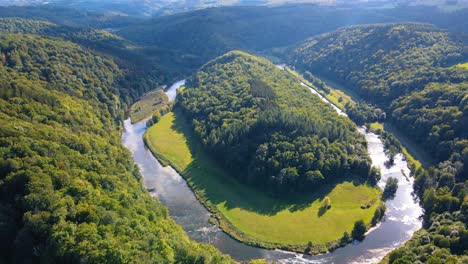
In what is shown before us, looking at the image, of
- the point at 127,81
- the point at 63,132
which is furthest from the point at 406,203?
the point at 127,81

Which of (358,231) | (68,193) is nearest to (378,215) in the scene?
(358,231)

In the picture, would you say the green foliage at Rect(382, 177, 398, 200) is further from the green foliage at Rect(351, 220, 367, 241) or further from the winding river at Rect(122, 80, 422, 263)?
the green foliage at Rect(351, 220, 367, 241)

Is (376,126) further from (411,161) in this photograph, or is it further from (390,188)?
(390,188)

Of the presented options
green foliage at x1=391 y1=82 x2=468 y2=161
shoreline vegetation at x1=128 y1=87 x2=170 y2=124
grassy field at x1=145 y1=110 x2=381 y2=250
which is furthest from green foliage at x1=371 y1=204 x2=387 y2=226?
shoreline vegetation at x1=128 y1=87 x2=170 y2=124

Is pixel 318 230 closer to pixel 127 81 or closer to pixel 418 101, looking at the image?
pixel 418 101

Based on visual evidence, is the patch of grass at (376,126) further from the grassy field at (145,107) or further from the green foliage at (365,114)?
the grassy field at (145,107)
